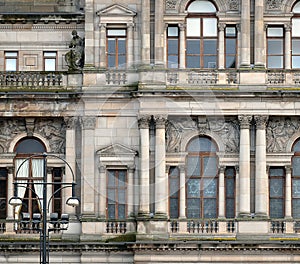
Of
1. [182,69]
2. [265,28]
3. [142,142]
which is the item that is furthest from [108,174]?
[265,28]

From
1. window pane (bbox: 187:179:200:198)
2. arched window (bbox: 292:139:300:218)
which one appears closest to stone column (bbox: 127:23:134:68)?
window pane (bbox: 187:179:200:198)

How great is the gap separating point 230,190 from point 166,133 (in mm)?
3263

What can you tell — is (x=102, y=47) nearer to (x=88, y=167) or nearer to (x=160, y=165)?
(x=88, y=167)

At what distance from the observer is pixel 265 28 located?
48969 mm

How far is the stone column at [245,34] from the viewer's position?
159ft

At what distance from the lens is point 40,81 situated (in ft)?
161

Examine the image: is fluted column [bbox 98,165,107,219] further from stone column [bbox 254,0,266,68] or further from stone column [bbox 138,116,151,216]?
stone column [bbox 254,0,266,68]

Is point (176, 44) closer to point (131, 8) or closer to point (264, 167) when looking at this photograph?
point (131, 8)

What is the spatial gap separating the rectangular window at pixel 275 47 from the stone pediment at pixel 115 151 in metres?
6.26

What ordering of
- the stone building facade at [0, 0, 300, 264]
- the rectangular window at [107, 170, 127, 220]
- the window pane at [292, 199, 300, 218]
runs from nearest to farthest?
1. the stone building facade at [0, 0, 300, 264]
2. the window pane at [292, 199, 300, 218]
3. the rectangular window at [107, 170, 127, 220]

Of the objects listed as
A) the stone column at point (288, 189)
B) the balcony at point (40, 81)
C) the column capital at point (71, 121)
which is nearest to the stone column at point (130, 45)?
the balcony at point (40, 81)

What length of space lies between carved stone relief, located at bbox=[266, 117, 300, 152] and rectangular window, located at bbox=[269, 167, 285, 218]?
85 centimetres

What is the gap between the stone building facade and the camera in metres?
48.1

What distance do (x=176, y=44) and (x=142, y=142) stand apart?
13.3ft
